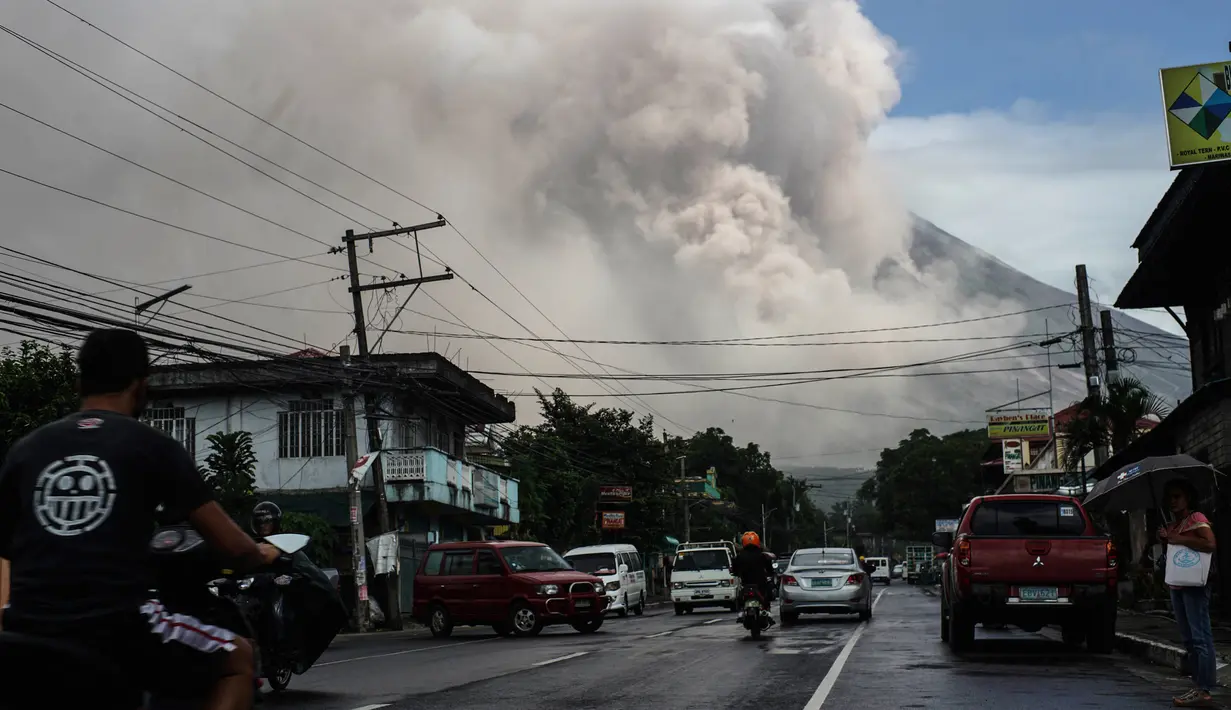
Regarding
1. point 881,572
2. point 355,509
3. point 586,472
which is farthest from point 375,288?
point 881,572

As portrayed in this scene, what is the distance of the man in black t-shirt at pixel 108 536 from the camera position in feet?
12.3

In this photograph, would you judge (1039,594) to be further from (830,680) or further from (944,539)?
(830,680)

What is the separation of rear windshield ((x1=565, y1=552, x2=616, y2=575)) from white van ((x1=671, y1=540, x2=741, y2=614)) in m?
2.29

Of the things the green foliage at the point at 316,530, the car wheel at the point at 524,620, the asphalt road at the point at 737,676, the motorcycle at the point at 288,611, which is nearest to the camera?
the motorcycle at the point at 288,611

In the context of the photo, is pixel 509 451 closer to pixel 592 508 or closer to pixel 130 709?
pixel 592 508

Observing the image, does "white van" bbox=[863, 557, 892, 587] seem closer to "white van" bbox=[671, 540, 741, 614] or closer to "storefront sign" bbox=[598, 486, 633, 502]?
"storefront sign" bbox=[598, 486, 633, 502]

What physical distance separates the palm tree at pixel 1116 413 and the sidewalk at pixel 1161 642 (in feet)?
32.6

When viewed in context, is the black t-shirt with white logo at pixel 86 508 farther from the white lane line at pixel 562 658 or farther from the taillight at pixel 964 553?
the taillight at pixel 964 553

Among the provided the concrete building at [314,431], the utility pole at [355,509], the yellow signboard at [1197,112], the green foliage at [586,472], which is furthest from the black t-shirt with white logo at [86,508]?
the green foliage at [586,472]

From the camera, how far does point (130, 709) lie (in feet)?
12.5

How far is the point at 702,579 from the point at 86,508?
119ft

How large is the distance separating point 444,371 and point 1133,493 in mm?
27040

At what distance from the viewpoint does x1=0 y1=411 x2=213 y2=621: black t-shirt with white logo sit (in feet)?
12.3

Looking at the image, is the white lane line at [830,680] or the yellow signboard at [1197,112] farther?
the yellow signboard at [1197,112]
